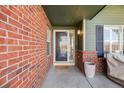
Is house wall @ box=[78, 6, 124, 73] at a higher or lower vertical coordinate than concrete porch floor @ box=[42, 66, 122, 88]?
higher

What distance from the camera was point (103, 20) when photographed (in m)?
6.27

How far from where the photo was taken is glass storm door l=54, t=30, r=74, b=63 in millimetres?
8664

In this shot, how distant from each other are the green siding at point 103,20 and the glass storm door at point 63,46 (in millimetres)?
2451

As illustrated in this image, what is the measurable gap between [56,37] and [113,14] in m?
3.76

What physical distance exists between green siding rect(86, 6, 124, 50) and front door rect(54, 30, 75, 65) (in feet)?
7.93

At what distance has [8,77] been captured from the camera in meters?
1.32

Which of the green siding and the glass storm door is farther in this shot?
the glass storm door

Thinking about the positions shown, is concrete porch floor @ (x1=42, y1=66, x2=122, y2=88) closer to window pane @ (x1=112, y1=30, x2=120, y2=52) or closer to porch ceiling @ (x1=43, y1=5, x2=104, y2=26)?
window pane @ (x1=112, y1=30, x2=120, y2=52)

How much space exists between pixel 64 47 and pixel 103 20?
11.1 ft

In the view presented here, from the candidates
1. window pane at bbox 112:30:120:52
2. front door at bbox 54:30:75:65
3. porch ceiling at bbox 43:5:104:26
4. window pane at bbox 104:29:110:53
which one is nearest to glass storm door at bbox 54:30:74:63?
front door at bbox 54:30:75:65

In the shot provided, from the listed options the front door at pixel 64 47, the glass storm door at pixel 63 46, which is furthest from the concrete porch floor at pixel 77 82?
the glass storm door at pixel 63 46

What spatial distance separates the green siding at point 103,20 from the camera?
621cm
